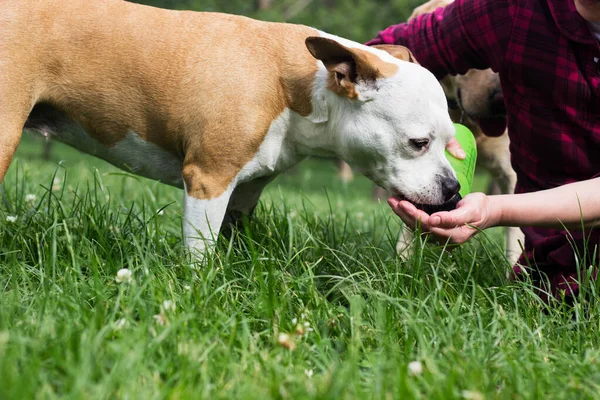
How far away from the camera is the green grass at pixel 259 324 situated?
183cm

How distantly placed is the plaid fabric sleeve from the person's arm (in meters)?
0.69

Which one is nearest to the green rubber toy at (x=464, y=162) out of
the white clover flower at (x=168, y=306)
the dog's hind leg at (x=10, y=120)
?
the white clover flower at (x=168, y=306)

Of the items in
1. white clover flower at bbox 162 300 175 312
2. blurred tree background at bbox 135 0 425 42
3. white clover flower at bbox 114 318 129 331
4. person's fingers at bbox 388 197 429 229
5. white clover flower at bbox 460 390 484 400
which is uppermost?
white clover flower at bbox 114 318 129 331

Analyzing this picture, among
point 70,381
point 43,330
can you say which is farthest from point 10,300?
point 70,381

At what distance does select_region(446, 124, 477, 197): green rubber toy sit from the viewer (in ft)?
10.1

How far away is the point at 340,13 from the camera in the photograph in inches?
446

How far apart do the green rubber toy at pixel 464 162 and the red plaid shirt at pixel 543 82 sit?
20cm

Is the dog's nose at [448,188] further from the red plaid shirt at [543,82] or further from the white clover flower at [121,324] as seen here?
the white clover flower at [121,324]

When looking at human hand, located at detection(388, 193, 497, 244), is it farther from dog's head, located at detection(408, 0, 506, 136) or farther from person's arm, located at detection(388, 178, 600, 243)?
dog's head, located at detection(408, 0, 506, 136)

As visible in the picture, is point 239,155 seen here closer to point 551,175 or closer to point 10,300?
point 10,300

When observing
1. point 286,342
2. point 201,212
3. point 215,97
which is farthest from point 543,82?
point 286,342

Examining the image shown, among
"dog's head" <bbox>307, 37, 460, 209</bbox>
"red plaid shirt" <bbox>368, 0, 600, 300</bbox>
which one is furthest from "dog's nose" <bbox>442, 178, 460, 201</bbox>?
"red plaid shirt" <bbox>368, 0, 600, 300</bbox>

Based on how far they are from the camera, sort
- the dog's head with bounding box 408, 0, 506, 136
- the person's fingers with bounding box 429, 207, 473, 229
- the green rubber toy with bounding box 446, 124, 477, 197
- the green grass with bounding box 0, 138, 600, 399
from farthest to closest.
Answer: the dog's head with bounding box 408, 0, 506, 136 → the green rubber toy with bounding box 446, 124, 477, 197 → the person's fingers with bounding box 429, 207, 473, 229 → the green grass with bounding box 0, 138, 600, 399

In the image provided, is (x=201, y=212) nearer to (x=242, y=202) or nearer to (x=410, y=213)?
(x=242, y=202)
